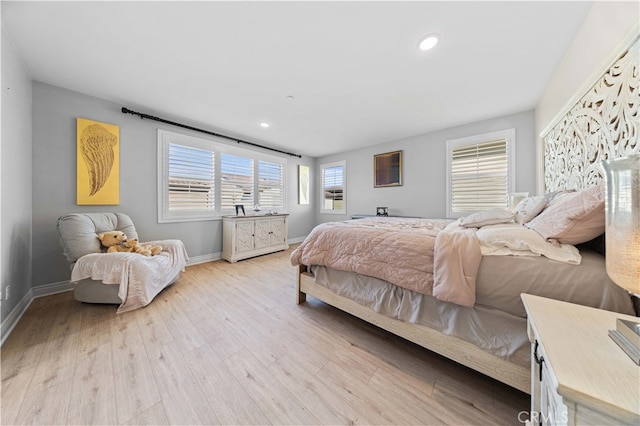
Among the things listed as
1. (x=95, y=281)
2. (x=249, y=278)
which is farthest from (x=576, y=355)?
(x=95, y=281)

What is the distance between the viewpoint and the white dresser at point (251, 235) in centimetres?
380

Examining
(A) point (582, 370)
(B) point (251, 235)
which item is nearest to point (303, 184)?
(B) point (251, 235)

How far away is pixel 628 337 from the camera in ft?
1.99

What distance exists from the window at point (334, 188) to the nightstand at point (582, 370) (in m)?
4.64

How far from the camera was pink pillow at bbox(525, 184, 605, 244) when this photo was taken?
1043 mm

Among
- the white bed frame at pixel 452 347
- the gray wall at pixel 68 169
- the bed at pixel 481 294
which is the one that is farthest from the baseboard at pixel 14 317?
the bed at pixel 481 294

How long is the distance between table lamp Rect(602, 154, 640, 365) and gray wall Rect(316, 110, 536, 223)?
328cm

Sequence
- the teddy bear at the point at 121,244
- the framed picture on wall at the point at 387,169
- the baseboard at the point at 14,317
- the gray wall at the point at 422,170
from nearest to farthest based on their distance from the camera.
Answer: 1. the baseboard at the point at 14,317
2. the teddy bear at the point at 121,244
3. the gray wall at the point at 422,170
4. the framed picture on wall at the point at 387,169

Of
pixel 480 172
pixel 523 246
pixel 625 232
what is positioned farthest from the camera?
pixel 480 172

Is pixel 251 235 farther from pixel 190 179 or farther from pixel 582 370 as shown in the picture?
pixel 582 370

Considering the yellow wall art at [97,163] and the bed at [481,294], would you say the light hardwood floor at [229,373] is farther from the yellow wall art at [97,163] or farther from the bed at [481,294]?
the yellow wall art at [97,163]

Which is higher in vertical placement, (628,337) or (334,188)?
(334,188)

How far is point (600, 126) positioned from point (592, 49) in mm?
609

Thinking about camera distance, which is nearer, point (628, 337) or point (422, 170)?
point (628, 337)
